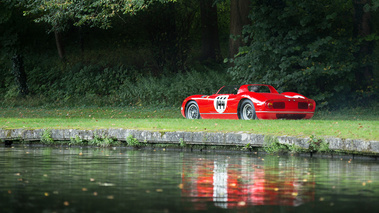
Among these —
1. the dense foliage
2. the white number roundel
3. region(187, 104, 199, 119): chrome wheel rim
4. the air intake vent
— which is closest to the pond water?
the air intake vent

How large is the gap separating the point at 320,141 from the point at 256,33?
1394cm

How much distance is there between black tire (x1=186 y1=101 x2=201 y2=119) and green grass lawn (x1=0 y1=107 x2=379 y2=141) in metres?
2.28

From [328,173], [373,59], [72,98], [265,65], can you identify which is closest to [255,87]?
[265,65]

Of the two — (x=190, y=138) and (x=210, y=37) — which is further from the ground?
(x=210, y=37)

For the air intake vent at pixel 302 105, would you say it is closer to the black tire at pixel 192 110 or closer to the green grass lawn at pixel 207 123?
the green grass lawn at pixel 207 123

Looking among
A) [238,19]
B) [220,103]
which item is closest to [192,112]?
[220,103]

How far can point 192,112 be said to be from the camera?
22.5 m

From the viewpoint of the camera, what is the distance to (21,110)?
29.6m

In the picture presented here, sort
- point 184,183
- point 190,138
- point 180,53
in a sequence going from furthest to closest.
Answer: point 180,53, point 190,138, point 184,183

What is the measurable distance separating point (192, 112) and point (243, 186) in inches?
547

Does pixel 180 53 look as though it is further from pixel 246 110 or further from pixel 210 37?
pixel 246 110

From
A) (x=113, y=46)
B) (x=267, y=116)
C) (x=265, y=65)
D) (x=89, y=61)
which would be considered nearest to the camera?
(x=267, y=116)

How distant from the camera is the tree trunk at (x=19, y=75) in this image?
3447 cm

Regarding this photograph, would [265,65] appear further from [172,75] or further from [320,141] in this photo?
[320,141]
